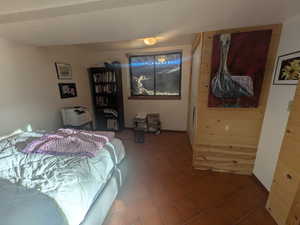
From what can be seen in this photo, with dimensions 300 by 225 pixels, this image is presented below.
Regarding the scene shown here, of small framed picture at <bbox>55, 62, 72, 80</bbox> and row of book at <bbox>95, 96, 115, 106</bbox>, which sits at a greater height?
small framed picture at <bbox>55, 62, 72, 80</bbox>

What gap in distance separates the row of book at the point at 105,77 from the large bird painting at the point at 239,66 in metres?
2.48

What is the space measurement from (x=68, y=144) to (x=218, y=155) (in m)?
2.01

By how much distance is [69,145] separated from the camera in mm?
1481

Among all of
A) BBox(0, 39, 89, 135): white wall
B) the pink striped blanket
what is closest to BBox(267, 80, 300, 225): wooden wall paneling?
the pink striped blanket

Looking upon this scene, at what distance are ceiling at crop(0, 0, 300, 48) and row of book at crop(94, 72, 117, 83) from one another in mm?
1683

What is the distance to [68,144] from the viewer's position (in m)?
1.49

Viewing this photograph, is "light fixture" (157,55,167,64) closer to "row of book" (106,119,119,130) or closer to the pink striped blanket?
"row of book" (106,119,119,130)

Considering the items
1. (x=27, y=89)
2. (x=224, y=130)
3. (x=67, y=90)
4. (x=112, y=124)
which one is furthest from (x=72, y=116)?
(x=224, y=130)

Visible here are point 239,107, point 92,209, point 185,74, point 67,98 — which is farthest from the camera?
point 185,74

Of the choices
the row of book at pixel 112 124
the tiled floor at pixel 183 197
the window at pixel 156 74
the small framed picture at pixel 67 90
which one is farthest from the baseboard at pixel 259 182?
the small framed picture at pixel 67 90

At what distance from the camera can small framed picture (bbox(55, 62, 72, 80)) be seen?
2.72m

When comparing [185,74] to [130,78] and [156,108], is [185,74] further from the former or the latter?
[130,78]

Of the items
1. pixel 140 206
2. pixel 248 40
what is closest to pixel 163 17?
pixel 248 40

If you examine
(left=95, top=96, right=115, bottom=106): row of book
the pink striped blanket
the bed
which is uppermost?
(left=95, top=96, right=115, bottom=106): row of book
